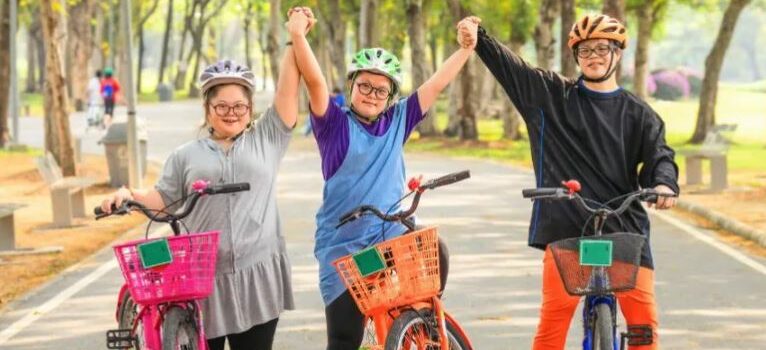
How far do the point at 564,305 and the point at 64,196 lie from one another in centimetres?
1323

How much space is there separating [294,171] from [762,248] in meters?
13.2

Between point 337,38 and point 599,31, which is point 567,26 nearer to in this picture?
point 337,38

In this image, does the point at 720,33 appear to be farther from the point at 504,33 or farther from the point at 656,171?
the point at 656,171

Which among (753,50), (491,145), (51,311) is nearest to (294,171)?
(491,145)

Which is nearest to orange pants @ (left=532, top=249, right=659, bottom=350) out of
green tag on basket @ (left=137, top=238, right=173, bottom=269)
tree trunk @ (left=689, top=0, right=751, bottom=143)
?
green tag on basket @ (left=137, top=238, right=173, bottom=269)

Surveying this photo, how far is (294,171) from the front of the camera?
90.1ft

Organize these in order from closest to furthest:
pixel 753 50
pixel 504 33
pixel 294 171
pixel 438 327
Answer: pixel 438 327 → pixel 294 171 → pixel 504 33 → pixel 753 50

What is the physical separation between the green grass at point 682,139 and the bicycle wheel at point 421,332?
682 inches

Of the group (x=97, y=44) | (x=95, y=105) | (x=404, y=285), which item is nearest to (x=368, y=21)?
(x=95, y=105)

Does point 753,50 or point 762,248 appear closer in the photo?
point 762,248

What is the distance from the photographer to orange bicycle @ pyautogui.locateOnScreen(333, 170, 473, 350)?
234 inches

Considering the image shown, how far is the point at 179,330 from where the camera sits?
622cm

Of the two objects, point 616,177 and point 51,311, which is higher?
point 616,177

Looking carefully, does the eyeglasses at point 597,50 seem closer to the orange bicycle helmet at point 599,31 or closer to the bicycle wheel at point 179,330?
the orange bicycle helmet at point 599,31
